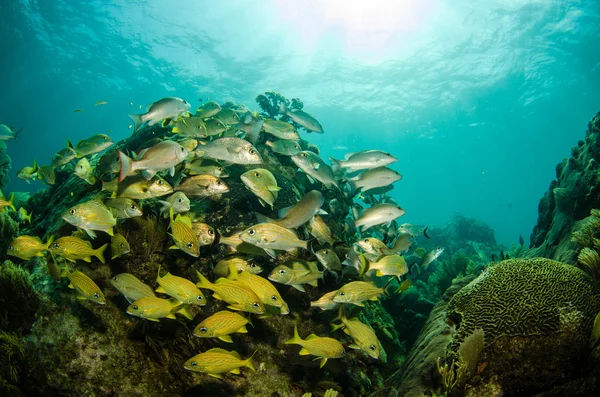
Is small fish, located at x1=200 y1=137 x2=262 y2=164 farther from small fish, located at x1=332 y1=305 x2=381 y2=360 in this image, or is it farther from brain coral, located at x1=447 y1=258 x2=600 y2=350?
brain coral, located at x1=447 y1=258 x2=600 y2=350

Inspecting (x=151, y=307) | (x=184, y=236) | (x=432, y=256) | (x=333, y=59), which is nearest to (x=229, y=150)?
(x=184, y=236)

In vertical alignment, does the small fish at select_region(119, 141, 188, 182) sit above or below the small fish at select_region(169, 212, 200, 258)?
above

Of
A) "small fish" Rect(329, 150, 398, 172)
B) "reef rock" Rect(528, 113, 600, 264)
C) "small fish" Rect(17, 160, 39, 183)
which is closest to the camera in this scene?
"small fish" Rect(329, 150, 398, 172)

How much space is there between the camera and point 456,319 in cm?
390

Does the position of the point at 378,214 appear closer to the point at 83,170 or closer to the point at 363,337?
the point at 363,337

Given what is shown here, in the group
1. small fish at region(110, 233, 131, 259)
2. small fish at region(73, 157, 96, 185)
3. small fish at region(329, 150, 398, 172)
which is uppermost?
small fish at region(329, 150, 398, 172)

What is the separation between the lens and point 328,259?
13.3ft

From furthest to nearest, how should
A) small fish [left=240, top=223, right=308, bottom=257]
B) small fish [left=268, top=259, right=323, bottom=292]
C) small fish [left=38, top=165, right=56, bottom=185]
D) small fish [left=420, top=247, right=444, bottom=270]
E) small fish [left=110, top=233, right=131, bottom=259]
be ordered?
small fish [left=420, top=247, right=444, bottom=270]
small fish [left=38, top=165, right=56, bottom=185]
small fish [left=110, top=233, right=131, bottom=259]
small fish [left=268, top=259, right=323, bottom=292]
small fish [left=240, top=223, right=308, bottom=257]

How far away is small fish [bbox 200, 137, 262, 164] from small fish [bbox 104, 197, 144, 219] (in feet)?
3.83

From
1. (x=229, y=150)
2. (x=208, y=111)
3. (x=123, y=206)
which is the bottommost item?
(x=123, y=206)

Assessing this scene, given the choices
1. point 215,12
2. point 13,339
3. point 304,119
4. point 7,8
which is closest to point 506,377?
point 304,119

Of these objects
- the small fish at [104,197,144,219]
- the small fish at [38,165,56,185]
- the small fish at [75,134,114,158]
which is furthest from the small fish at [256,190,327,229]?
the small fish at [38,165,56,185]

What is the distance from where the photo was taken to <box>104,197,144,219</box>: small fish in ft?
11.9

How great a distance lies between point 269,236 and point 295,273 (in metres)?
0.66
